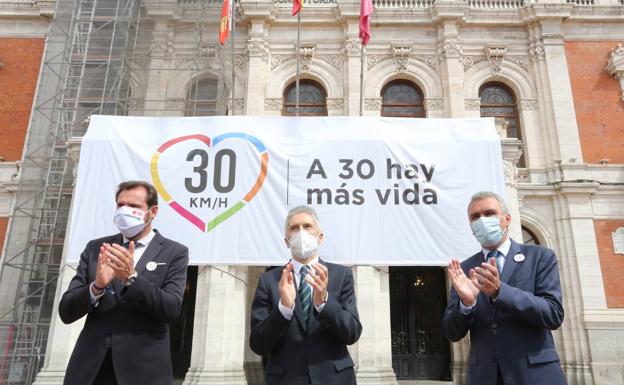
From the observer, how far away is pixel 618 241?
14.9m

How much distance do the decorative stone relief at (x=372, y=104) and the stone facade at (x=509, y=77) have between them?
0.04 meters

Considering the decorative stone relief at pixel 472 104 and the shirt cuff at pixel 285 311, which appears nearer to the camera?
the shirt cuff at pixel 285 311

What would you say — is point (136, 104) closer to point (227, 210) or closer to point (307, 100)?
point (307, 100)

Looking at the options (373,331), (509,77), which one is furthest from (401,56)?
(373,331)

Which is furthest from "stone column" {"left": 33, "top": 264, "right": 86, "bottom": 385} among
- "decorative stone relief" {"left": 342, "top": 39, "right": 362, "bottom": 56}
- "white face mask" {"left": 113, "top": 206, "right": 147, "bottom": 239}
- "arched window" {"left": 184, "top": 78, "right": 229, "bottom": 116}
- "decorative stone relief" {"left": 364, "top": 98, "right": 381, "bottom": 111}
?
"decorative stone relief" {"left": 342, "top": 39, "right": 362, "bottom": 56}

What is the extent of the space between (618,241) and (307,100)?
455 inches

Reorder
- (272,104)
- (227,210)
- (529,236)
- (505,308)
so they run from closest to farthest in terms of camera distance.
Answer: (505,308) → (227,210) → (529,236) → (272,104)

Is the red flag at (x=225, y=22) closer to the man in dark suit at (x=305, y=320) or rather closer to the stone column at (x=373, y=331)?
the stone column at (x=373, y=331)

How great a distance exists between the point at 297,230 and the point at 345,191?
6197mm

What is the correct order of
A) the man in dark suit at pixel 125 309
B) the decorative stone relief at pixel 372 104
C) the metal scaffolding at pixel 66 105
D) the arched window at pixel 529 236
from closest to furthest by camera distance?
the man in dark suit at pixel 125 309 < the metal scaffolding at pixel 66 105 < the arched window at pixel 529 236 < the decorative stone relief at pixel 372 104

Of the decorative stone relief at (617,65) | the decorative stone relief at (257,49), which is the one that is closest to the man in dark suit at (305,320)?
the decorative stone relief at (257,49)

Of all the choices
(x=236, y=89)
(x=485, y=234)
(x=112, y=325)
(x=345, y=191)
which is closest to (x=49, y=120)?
(x=236, y=89)

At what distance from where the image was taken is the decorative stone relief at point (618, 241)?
14.9 metres

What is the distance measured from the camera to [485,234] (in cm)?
354
